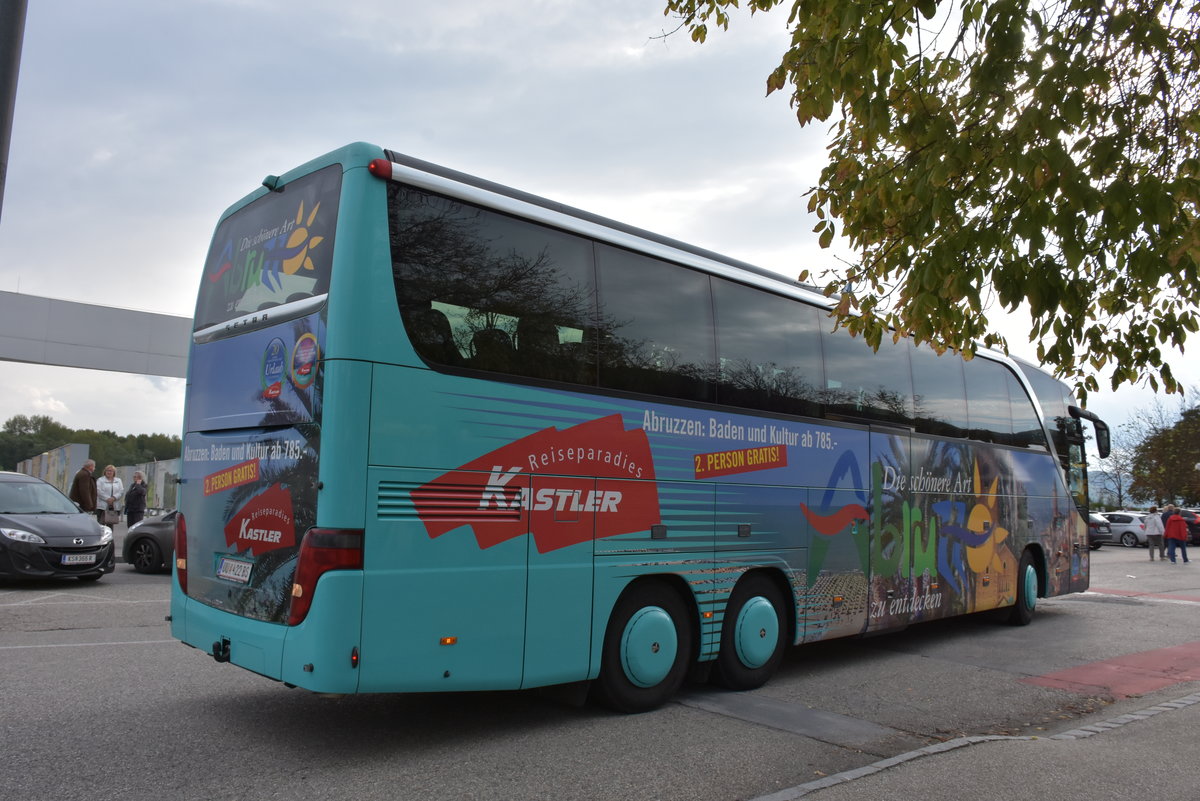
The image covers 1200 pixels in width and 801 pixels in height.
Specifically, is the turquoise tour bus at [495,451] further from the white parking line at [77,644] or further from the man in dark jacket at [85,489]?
the man in dark jacket at [85,489]

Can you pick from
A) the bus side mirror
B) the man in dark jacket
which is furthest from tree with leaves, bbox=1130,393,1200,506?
the man in dark jacket

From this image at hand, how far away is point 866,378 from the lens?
31.3ft

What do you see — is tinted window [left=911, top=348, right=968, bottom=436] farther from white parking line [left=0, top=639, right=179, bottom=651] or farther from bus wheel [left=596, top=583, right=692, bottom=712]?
white parking line [left=0, top=639, right=179, bottom=651]

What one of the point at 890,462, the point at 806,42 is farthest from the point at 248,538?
the point at 890,462

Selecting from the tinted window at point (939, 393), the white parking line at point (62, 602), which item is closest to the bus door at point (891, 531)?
the tinted window at point (939, 393)

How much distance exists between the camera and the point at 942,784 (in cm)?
515

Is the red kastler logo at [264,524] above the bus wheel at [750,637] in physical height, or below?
above

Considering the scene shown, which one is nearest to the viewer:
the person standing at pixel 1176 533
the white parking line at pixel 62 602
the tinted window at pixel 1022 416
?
the white parking line at pixel 62 602

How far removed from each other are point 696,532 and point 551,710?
1.74m

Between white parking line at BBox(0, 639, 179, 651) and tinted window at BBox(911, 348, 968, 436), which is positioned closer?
white parking line at BBox(0, 639, 179, 651)

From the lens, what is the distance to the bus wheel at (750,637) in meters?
7.74

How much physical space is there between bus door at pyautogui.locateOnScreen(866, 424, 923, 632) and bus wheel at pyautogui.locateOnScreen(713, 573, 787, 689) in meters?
1.67

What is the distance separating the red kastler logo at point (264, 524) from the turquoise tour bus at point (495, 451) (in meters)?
0.02

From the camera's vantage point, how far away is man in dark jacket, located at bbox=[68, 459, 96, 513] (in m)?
17.5
